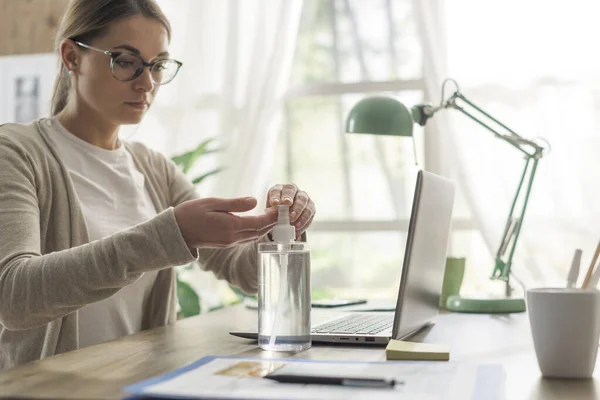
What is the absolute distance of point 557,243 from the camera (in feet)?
8.62

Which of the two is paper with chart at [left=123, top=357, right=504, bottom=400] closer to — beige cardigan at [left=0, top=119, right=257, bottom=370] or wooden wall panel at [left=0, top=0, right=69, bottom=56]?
beige cardigan at [left=0, top=119, right=257, bottom=370]

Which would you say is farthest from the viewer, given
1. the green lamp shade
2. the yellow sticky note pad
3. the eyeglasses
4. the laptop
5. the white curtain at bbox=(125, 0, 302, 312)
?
the white curtain at bbox=(125, 0, 302, 312)

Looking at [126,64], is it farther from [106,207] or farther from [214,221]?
[214,221]

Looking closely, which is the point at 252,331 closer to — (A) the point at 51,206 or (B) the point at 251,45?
(A) the point at 51,206

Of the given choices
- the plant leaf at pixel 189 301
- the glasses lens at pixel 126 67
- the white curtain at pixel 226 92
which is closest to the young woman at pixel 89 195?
the glasses lens at pixel 126 67

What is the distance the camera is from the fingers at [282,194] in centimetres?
117

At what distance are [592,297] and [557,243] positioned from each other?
1851 mm

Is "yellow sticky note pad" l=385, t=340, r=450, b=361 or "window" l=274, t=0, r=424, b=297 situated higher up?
"window" l=274, t=0, r=424, b=297

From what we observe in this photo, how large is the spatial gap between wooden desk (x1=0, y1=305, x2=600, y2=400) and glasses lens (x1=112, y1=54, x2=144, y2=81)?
508 millimetres

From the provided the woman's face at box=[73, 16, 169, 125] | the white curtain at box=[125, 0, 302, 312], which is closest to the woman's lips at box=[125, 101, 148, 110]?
the woman's face at box=[73, 16, 169, 125]

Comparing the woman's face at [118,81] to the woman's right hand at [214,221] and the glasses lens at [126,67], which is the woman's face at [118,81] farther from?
the woman's right hand at [214,221]

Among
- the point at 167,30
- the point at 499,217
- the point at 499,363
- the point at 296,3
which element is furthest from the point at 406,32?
the point at 499,363

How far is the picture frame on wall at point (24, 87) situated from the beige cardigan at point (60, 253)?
151 cm

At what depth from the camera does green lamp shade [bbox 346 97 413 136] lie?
1.59 metres
